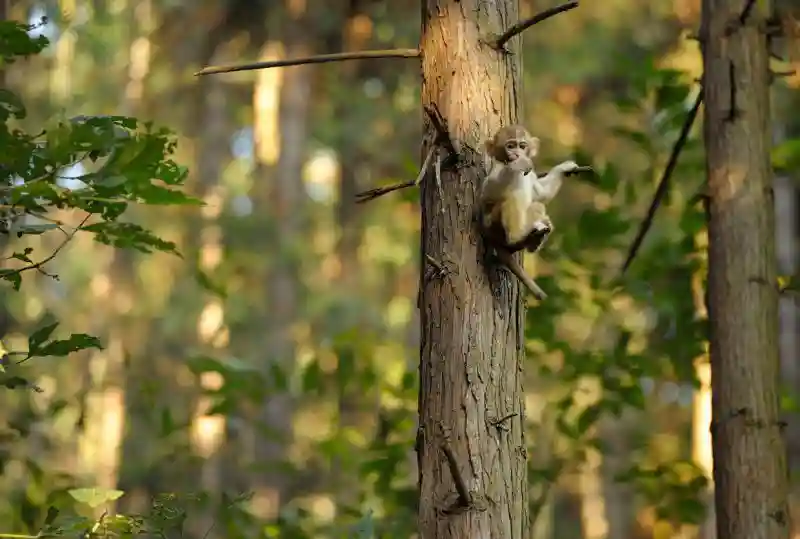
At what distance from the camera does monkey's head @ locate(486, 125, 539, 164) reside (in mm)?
2457

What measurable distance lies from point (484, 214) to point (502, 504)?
739 millimetres

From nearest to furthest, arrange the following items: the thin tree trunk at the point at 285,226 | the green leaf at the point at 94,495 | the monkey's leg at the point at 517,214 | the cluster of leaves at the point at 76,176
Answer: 1. the cluster of leaves at the point at 76,176
2. the monkey's leg at the point at 517,214
3. the green leaf at the point at 94,495
4. the thin tree trunk at the point at 285,226

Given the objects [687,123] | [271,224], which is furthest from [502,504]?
[271,224]

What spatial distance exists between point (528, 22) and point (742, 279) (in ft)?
5.34

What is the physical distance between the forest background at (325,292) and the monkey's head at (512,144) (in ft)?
3.70

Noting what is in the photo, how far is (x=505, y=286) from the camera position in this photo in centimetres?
259

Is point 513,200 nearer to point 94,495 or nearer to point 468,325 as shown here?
point 468,325

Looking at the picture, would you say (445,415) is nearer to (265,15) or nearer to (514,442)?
(514,442)

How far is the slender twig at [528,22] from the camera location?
2471mm

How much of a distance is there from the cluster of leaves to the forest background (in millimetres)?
116

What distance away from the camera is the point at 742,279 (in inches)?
145

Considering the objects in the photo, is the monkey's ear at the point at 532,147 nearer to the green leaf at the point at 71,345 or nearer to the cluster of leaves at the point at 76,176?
the cluster of leaves at the point at 76,176

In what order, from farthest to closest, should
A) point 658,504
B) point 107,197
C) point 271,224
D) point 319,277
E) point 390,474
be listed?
1. point 319,277
2. point 271,224
3. point 658,504
4. point 390,474
5. point 107,197

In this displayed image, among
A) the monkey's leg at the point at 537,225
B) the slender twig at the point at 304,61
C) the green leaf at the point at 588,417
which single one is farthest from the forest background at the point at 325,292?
the monkey's leg at the point at 537,225
